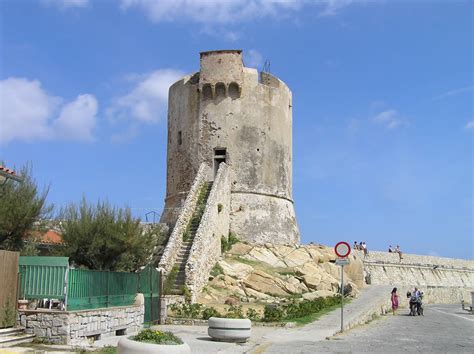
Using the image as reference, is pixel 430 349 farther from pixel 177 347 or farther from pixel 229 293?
pixel 229 293

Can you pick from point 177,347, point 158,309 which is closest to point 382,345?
point 177,347

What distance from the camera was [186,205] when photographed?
1080 inches

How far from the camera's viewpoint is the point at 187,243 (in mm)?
25578

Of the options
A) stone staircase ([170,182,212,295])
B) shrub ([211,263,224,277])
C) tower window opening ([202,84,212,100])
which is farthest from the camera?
tower window opening ([202,84,212,100])

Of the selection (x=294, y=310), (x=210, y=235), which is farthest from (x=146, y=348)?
(x=210, y=235)

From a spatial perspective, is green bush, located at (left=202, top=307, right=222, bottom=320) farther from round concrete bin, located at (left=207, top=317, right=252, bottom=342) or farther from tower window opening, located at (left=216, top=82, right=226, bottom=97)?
tower window opening, located at (left=216, top=82, right=226, bottom=97)

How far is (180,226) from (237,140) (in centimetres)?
809

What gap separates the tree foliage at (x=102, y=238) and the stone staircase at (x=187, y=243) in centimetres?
162

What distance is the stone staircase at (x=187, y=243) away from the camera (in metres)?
22.2

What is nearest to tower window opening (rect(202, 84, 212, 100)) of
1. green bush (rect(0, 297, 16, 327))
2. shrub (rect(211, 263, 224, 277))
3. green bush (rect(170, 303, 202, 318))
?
shrub (rect(211, 263, 224, 277))

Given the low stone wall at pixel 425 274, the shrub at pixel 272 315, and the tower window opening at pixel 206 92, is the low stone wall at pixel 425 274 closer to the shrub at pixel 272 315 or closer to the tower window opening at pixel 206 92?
the tower window opening at pixel 206 92

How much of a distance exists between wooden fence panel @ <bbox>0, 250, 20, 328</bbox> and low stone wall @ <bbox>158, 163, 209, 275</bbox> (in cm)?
916

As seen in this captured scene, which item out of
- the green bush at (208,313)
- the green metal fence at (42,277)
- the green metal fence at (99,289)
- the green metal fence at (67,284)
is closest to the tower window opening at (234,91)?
the green bush at (208,313)

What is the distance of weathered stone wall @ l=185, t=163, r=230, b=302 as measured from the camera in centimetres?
2278
